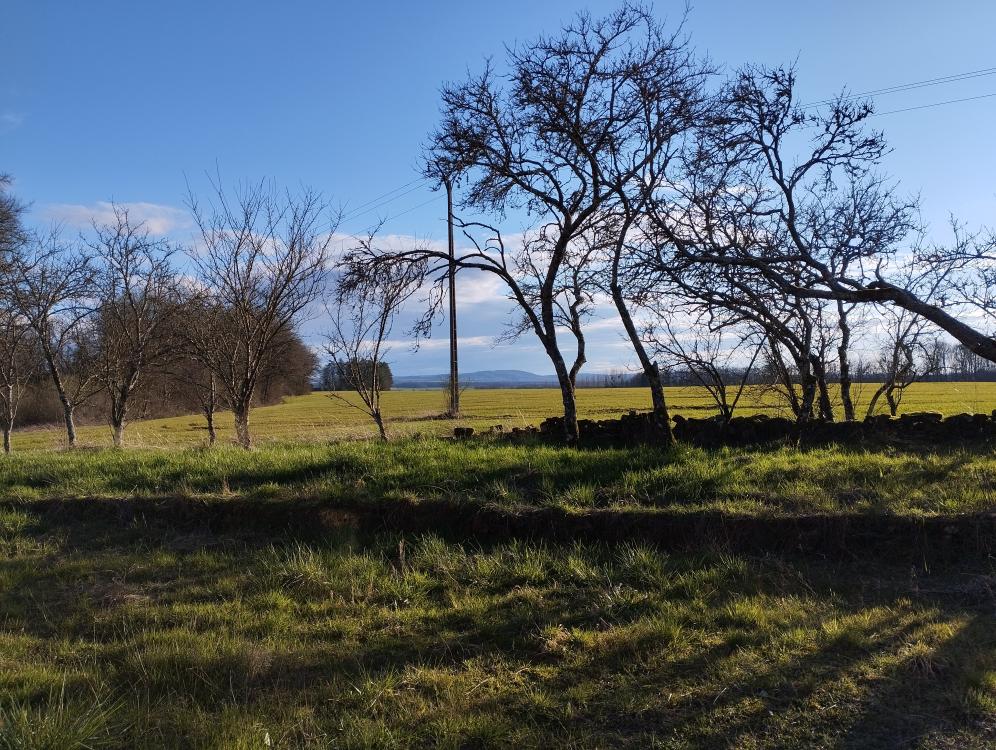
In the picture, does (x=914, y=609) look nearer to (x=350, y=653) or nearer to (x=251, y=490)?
(x=350, y=653)

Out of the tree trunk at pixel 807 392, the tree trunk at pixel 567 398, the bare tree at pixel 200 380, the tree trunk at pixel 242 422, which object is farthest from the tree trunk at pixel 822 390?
the bare tree at pixel 200 380

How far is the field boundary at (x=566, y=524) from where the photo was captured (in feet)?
19.0

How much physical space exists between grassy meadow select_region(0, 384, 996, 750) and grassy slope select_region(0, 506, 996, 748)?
2cm

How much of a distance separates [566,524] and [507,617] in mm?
2053

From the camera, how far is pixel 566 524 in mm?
6855

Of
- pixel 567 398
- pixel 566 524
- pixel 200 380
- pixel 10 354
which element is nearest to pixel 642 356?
pixel 567 398

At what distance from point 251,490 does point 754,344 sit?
25.7 feet

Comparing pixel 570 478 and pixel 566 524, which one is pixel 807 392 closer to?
pixel 570 478

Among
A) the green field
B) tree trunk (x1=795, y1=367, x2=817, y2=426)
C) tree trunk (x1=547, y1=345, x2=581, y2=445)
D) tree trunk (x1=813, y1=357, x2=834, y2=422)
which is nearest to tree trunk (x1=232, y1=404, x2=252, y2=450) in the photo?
the green field

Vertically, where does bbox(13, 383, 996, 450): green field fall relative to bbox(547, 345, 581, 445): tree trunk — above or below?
below

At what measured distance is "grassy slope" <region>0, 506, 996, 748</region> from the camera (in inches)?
130

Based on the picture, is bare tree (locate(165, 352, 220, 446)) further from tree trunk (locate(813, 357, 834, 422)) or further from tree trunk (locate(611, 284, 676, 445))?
tree trunk (locate(813, 357, 834, 422))

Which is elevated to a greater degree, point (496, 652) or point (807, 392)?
point (807, 392)

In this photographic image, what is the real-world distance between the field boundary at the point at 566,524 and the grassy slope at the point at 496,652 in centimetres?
33
